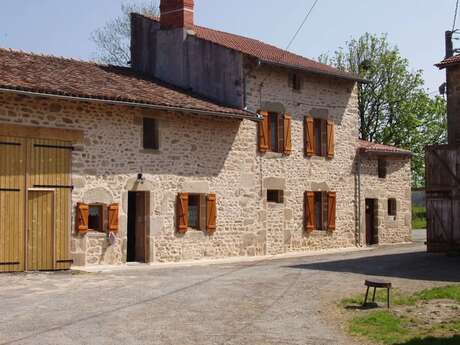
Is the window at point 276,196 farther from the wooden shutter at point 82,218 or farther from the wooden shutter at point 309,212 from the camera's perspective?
the wooden shutter at point 82,218

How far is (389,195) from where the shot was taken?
25.4 m

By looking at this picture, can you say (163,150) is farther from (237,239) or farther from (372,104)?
(372,104)

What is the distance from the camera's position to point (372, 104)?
3644 centimetres

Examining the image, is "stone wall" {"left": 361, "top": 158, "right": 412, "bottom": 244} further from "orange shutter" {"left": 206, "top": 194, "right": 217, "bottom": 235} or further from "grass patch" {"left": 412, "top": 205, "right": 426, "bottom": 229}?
"grass patch" {"left": 412, "top": 205, "right": 426, "bottom": 229}

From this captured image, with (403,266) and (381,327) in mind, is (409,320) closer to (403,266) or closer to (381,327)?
(381,327)

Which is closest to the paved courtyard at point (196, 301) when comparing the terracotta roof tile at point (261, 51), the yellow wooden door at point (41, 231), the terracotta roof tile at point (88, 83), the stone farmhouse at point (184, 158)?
the yellow wooden door at point (41, 231)

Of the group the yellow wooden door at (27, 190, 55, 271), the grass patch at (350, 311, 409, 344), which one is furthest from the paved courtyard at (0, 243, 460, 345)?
the yellow wooden door at (27, 190, 55, 271)

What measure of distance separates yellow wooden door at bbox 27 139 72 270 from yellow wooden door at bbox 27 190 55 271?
10 centimetres

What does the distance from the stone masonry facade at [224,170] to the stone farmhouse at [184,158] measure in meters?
0.03

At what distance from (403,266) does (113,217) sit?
6.76 m

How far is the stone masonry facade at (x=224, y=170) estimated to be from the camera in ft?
54.0

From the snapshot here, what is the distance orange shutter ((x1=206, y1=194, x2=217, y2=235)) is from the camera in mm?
19000

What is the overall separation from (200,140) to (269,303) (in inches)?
349

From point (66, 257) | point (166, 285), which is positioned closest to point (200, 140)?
point (66, 257)
